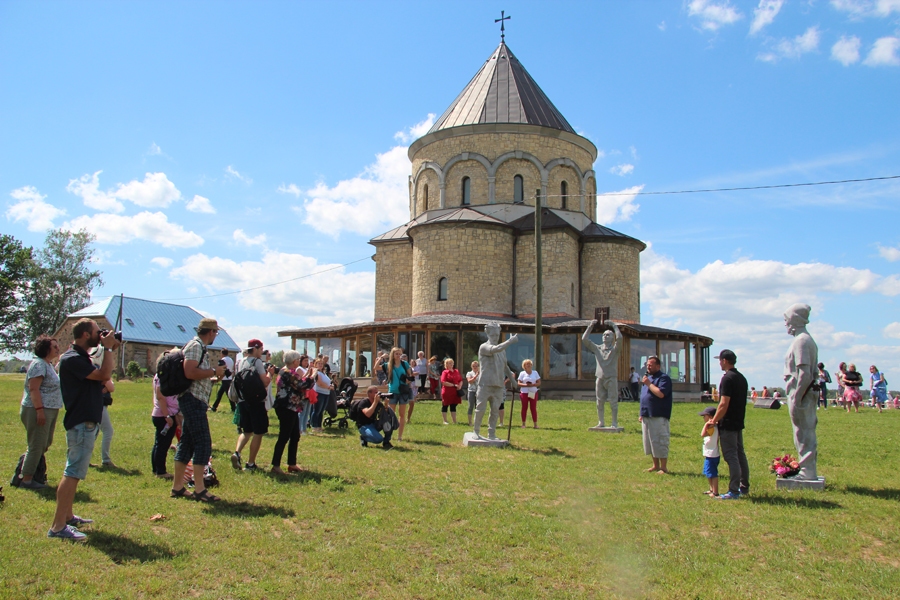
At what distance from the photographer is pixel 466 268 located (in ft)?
99.6

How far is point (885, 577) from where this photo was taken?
5457mm

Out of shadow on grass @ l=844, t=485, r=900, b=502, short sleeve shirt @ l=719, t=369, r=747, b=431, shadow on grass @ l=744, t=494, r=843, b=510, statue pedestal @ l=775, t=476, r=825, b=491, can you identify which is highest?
short sleeve shirt @ l=719, t=369, r=747, b=431

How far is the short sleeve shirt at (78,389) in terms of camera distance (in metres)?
5.83

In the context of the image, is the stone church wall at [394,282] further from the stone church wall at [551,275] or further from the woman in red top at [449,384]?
the woman in red top at [449,384]

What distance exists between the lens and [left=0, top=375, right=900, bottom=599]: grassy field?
5172 millimetres

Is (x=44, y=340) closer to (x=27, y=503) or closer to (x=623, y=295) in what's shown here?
(x=27, y=503)

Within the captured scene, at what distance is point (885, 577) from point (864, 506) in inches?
88.6

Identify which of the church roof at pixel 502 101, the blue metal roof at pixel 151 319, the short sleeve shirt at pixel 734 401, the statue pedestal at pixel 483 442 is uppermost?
the church roof at pixel 502 101

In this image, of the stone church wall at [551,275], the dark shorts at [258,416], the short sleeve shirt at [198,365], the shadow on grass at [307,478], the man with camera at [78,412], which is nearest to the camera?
the man with camera at [78,412]

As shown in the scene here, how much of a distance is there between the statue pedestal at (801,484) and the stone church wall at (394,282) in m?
26.3

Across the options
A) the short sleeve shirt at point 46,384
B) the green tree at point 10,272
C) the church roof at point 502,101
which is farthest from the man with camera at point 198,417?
the green tree at point 10,272

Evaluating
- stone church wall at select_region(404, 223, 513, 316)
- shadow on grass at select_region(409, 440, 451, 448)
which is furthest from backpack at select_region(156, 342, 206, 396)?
stone church wall at select_region(404, 223, 513, 316)

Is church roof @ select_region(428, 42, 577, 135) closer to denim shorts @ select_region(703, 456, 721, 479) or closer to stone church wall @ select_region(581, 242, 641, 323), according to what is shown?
stone church wall @ select_region(581, 242, 641, 323)

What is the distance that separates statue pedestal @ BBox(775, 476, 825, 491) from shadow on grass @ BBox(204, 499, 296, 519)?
5709 millimetres
